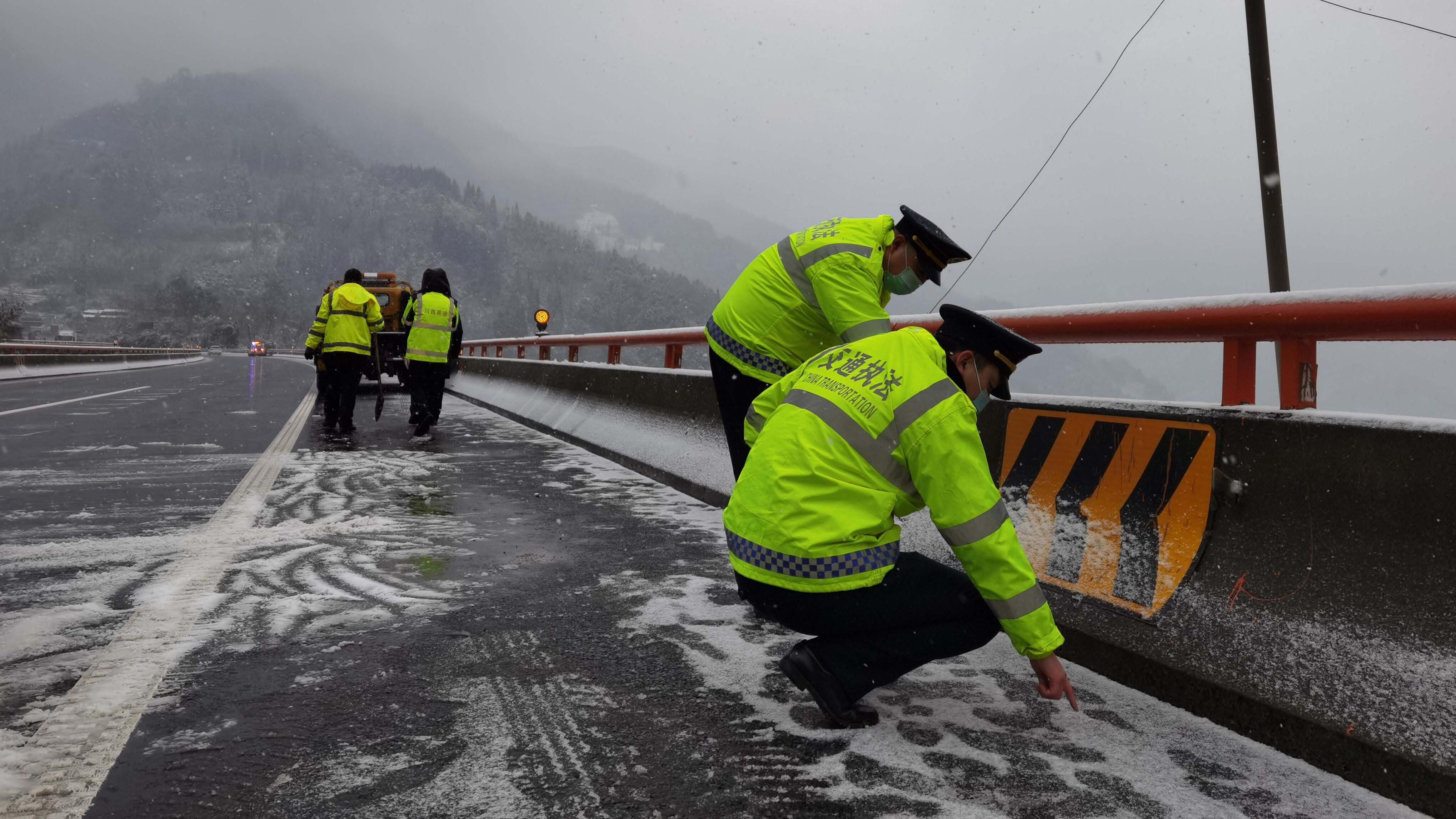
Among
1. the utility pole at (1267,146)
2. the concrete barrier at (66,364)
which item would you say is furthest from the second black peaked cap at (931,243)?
the concrete barrier at (66,364)

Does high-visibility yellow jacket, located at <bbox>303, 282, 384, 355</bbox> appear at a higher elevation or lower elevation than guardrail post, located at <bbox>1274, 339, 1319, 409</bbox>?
lower

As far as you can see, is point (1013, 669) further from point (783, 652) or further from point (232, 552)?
point (232, 552)

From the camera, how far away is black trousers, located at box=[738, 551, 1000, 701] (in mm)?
2951

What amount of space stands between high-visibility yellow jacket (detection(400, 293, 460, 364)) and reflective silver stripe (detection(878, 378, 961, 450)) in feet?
33.0

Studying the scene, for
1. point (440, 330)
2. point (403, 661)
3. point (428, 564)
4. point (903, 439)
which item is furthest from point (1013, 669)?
point (440, 330)

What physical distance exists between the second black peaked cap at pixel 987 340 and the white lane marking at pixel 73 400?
47.9 feet

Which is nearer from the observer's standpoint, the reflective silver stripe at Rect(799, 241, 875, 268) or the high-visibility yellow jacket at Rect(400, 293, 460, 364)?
the reflective silver stripe at Rect(799, 241, 875, 268)

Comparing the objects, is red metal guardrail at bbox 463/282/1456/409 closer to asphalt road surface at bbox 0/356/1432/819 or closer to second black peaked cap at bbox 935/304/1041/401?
second black peaked cap at bbox 935/304/1041/401

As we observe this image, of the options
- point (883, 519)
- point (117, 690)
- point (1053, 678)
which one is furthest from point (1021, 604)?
point (117, 690)

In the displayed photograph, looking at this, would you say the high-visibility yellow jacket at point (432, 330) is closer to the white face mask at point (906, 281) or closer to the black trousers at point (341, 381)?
the black trousers at point (341, 381)

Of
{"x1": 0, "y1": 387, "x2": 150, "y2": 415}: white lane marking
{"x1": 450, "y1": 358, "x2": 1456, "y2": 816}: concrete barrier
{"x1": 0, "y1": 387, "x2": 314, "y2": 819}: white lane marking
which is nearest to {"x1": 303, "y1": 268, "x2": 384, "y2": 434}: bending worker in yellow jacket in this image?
{"x1": 0, "y1": 387, "x2": 150, "y2": 415}: white lane marking

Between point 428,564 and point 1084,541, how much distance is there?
10.0 feet

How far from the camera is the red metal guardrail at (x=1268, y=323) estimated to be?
262 cm

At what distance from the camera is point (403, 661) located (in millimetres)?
3449
